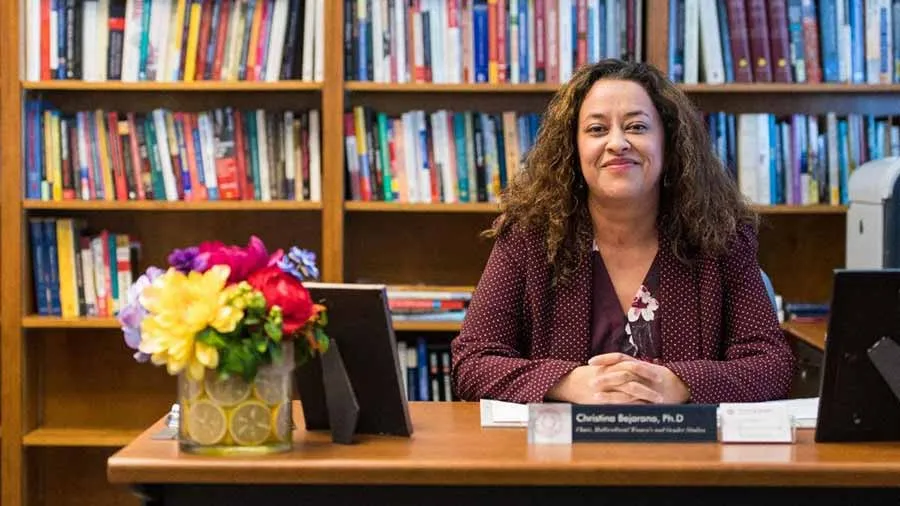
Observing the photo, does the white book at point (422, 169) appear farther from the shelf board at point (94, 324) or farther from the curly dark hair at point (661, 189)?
the curly dark hair at point (661, 189)

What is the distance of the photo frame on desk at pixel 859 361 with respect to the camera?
75.0 inches

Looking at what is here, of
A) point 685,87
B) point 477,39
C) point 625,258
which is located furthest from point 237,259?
point 685,87

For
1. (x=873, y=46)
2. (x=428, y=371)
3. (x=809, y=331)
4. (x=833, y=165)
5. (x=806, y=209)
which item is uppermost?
(x=873, y=46)

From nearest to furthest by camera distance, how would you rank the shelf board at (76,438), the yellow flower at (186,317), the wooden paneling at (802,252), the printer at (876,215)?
the yellow flower at (186,317)
the printer at (876,215)
the shelf board at (76,438)
the wooden paneling at (802,252)

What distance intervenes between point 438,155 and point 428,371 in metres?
0.63

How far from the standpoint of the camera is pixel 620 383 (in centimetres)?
229

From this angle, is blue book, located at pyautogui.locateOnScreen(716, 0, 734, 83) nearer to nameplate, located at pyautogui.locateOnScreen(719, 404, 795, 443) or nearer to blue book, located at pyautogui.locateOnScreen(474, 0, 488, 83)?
blue book, located at pyautogui.locateOnScreen(474, 0, 488, 83)

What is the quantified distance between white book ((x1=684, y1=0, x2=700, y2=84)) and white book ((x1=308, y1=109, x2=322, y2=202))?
1044mm

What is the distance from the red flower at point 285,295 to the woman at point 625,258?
0.65 meters

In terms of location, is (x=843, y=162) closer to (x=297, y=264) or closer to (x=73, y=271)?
(x=73, y=271)

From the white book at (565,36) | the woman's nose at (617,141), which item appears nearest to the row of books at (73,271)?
the white book at (565,36)

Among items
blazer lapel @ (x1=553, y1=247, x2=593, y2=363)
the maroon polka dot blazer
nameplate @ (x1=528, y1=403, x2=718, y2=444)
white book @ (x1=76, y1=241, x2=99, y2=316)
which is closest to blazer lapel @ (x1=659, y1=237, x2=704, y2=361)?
the maroon polka dot blazer

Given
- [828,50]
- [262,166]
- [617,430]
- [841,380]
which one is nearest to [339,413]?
[617,430]

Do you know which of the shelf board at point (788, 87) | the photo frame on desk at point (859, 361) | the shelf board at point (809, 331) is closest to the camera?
the photo frame on desk at point (859, 361)
